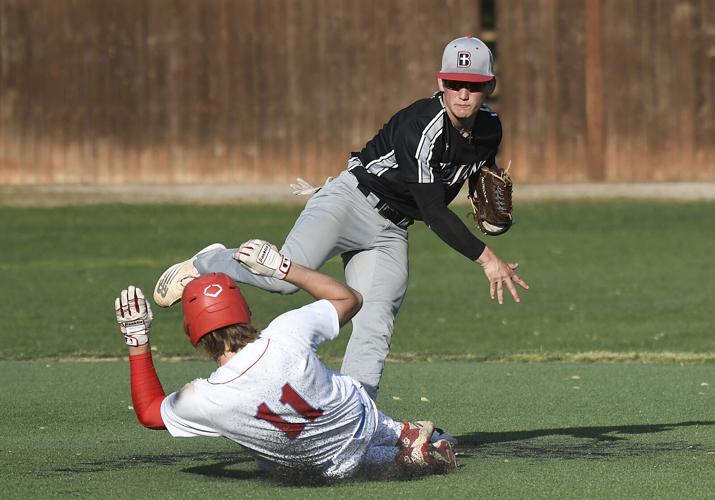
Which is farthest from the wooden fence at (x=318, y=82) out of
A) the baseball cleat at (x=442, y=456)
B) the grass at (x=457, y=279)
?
the baseball cleat at (x=442, y=456)

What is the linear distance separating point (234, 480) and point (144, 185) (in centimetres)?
1648

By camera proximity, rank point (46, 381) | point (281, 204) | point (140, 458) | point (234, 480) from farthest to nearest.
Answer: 1. point (281, 204)
2. point (46, 381)
3. point (140, 458)
4. point (234, 480)

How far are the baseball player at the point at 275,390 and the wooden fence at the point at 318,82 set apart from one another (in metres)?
15.9

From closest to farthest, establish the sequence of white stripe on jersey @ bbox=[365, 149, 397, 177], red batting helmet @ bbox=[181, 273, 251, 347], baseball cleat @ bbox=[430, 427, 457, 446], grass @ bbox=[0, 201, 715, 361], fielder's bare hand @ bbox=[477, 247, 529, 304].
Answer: red batting helmet @ bbox=[181, 273, 251, 347], fielder's bare hand @ bbox=[477, 247, 529, 304], baseball cleat @ bbox=[430, 427, 457, 446], white stripe on jersey @ bbox=[365, 149, 397, 177], grass @ bbox=[0, 201, 715, 361]

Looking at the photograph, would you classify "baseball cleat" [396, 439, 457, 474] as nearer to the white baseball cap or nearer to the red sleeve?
the red sleeve

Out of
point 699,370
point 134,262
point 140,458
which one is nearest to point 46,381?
point 140,458

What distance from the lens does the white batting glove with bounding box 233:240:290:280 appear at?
652 centimetres

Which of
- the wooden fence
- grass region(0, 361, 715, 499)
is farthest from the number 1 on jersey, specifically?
the wooden fence

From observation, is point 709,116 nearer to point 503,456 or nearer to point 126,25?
point 126,25

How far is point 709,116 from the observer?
2259cm

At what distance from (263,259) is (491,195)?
1.91 m

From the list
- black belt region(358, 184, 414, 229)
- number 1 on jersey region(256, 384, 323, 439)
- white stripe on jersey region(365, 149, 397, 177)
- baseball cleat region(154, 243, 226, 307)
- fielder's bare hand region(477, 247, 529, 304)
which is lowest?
number 1 on jersey region(256, 384, 323, 439)

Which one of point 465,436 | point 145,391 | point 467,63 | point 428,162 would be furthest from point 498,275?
point 145,391

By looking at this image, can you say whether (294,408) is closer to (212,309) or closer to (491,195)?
(212,309)
